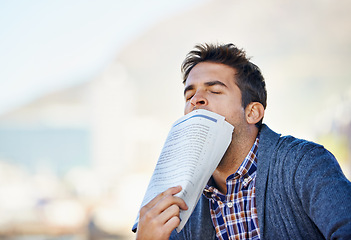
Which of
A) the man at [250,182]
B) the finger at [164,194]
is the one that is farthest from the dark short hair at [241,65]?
the finger at [164,194]

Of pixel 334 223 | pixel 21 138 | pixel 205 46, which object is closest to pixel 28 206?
pixel 21 138

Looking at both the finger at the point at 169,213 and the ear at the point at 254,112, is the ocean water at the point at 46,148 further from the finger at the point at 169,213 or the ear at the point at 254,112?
the finger at the point at 169,213

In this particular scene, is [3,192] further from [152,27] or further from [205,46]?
[205,46]

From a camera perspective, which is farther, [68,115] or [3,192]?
[68,115]

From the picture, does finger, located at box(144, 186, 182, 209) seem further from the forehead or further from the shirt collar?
the forehead

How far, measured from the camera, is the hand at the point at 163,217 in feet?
3.07

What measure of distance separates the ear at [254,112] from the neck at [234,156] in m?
0.05

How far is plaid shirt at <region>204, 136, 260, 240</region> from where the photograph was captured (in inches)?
45.4

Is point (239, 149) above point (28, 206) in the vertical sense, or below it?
below

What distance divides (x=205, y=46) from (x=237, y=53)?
14 centimetres

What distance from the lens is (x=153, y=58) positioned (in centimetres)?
572

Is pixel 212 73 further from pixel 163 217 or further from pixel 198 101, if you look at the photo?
pixel 163 217

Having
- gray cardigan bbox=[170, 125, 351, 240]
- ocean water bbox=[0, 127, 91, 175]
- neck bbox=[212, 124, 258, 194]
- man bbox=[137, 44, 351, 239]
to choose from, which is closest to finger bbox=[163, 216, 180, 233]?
man bbox=[137, 44, 351, 239]

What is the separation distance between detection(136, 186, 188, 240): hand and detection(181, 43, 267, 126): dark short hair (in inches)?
21.3
